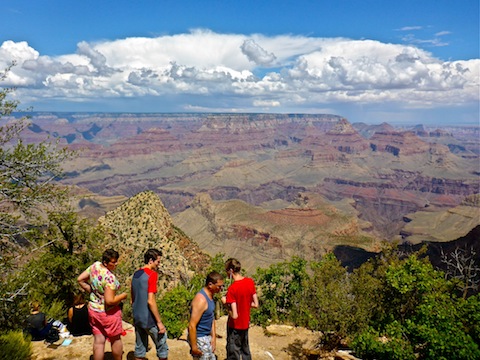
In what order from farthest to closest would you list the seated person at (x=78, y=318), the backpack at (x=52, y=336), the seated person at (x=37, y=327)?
1. the seated person at (x=37, y=327)
2. the backpack at (x=52, y=336)
3. the seated person at (x=78, y=318)

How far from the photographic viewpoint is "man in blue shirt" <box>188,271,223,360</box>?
830 centimetres

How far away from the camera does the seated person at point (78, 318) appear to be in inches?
465

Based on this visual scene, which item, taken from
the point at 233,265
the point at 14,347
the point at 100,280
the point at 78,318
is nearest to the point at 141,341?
the point at 100,280

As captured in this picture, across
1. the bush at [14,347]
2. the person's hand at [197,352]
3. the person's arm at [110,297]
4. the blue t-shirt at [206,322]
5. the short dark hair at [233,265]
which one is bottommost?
the bush at [14,347]

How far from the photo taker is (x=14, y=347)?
10.3 meters

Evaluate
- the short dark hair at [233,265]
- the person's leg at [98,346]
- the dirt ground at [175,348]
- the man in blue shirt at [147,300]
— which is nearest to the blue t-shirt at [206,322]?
the short dark hair at [233,265]

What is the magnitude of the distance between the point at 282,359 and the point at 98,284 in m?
8.87

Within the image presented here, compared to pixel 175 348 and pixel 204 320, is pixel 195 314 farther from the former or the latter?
pixel 175 348

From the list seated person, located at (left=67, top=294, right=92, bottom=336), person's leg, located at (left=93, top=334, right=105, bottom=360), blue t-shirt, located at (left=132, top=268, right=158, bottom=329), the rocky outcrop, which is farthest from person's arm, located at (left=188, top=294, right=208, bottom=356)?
the rocky outcrop

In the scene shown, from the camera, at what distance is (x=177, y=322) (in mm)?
23094

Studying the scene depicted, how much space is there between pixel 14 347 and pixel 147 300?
5073mm

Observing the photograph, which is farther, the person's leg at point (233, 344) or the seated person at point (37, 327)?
the seated person at point (37, 327)

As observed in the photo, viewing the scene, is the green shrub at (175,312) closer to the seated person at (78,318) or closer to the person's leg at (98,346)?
the seated person at (78,318)

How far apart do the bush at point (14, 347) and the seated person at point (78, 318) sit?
4.79 feet
